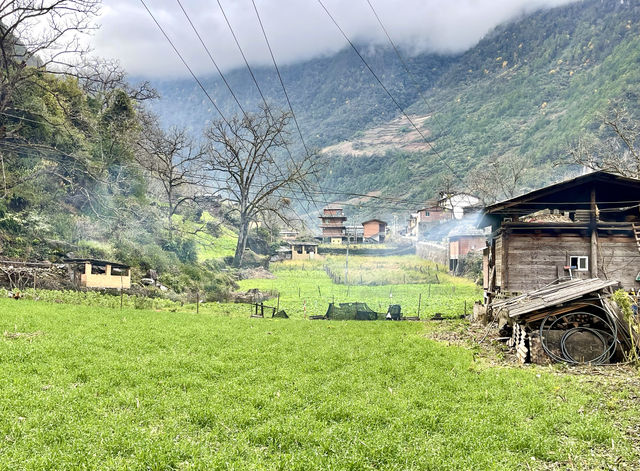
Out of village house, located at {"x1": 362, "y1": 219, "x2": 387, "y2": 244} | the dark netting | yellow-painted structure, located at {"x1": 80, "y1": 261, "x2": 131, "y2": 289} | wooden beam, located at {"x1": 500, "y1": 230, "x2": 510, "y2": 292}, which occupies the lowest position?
the dark netting

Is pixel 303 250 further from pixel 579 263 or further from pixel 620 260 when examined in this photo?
pixel 620 260

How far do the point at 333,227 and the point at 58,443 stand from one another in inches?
3936

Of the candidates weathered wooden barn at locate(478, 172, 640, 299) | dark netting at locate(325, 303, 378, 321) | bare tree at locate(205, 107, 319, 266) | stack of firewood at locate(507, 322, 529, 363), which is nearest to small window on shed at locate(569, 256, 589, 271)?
weathered wooden barn at locate(478, 172, 640, 299)

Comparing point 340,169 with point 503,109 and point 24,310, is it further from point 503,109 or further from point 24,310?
point 24,310

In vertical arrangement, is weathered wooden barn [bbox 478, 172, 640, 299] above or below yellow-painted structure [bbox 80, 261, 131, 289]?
above

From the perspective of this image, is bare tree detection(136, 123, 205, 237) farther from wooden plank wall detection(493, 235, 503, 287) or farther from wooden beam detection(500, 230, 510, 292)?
wooden beam detection(500, 230, 510, 292)

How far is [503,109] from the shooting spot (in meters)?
174

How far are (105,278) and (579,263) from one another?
29044mm

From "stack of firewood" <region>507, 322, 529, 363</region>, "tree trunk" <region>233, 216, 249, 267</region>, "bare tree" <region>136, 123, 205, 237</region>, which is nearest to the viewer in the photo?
"stack of firewood" <region>507, 322, 529, 363</region>

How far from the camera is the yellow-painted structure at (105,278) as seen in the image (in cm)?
3072

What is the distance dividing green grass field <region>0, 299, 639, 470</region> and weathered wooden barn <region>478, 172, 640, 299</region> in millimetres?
11676

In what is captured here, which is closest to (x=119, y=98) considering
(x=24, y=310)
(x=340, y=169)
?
(x=24, y=310)

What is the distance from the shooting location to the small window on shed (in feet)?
77.9

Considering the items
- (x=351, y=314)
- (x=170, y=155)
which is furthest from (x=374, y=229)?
(x=351, y=314)
